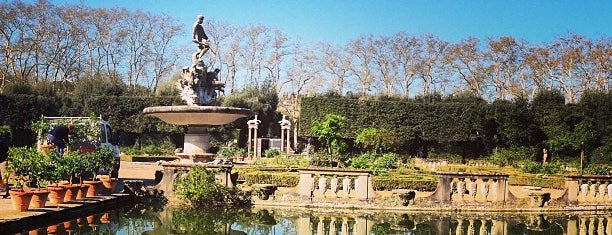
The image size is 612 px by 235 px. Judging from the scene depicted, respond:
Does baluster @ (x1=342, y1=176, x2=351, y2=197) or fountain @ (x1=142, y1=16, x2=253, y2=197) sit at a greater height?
fountain @ (x1=142, y1=16, x2=253, y2=197)

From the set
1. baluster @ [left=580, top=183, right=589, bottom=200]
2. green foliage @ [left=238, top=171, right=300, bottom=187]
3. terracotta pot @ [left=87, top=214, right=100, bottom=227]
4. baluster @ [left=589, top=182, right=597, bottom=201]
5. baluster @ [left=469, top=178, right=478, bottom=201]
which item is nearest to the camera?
terracotta pot @ [left=87, top=214, right=100, bottom=227]

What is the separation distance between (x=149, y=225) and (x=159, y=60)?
142 ft

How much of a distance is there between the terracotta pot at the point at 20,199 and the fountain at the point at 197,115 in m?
4.49

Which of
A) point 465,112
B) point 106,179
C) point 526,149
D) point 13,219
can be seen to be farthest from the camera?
point 465,112

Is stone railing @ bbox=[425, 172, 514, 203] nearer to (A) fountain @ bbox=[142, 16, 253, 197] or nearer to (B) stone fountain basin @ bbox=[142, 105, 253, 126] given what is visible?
(A) fountain @ bbox=[142, 16, 253, 197]

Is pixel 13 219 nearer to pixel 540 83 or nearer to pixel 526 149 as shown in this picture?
pixel 526 149

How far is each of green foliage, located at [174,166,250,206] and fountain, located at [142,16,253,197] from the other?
33 cm

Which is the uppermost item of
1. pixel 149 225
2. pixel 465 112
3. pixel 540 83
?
pixel 540 83

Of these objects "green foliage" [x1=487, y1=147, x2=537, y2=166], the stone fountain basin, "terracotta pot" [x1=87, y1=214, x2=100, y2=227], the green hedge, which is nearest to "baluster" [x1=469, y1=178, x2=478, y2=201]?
the green hedge

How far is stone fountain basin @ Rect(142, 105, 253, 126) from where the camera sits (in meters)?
17.5

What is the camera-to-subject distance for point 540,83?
50.0m

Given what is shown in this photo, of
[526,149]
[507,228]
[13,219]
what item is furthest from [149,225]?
[526,149]

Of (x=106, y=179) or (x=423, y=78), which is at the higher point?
(x=423, y=78)

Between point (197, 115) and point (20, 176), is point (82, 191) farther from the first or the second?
point (197, 115)
